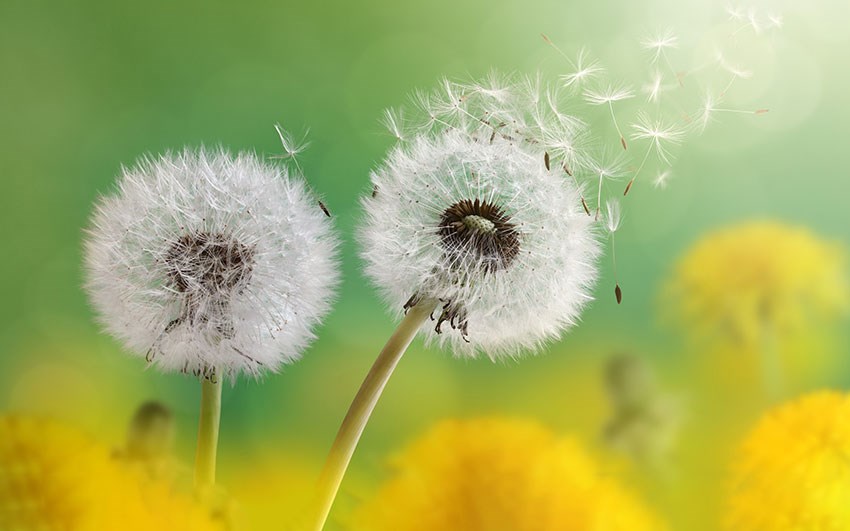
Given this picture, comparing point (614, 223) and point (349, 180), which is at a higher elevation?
point (614, 223)

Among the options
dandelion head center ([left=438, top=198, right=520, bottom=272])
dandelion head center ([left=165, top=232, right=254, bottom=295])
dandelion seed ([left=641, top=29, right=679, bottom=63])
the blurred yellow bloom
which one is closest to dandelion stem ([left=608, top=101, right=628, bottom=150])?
dandelion seed ([left=641, top=29, right=679, bottom=63])

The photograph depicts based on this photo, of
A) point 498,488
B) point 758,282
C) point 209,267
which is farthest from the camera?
point 758,282

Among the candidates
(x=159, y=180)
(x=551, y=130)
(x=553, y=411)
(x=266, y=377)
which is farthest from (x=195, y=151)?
(x=553, y=411)

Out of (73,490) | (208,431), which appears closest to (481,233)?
(208,431)

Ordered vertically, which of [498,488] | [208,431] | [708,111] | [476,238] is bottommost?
[208,431]

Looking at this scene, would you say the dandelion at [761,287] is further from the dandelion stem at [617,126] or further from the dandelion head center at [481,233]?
the dandelion head center at [481,233]

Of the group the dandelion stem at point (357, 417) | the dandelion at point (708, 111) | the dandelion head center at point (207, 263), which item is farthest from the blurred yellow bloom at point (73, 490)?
the dandelion at point (708, 111)

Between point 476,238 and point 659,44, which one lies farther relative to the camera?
point 659,44

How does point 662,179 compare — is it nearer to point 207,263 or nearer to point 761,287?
point 761,287
